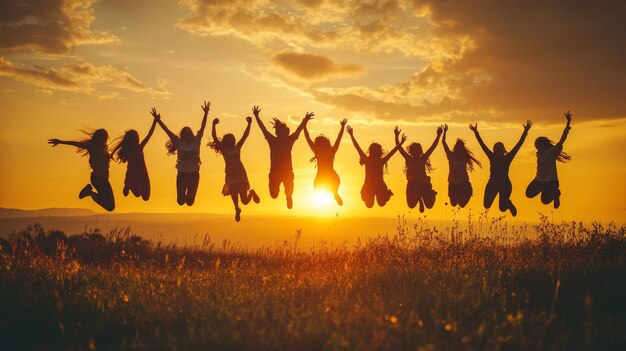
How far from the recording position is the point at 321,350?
17.0 feet

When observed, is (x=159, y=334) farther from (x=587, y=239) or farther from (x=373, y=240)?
(x=587, y=239)

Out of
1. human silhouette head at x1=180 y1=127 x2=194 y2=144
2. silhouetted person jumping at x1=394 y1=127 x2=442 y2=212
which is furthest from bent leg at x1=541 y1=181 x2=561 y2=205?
human silhouette head at x1=180 y1=127 x2=194 y2=144

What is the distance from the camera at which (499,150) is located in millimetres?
14219

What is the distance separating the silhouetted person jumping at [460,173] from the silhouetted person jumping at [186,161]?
6616 millimetres

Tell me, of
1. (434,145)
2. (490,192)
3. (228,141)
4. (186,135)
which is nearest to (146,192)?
(186,135)

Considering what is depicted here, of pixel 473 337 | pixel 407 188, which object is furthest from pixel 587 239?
pixel 473 337

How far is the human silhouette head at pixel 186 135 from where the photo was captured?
12.8 metres

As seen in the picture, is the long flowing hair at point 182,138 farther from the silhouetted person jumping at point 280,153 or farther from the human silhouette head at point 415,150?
the human silhouette head at point 415,150

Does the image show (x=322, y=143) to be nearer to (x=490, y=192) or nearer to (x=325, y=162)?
(x=325, y=162)

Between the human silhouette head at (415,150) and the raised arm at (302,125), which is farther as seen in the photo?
the human silhouette head at (415,150)

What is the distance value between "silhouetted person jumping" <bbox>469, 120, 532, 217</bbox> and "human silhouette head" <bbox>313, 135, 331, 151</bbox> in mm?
4052

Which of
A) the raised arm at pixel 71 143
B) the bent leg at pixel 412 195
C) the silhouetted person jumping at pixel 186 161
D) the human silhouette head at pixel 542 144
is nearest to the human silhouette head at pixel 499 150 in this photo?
the human silhouette head at pixel 542 144

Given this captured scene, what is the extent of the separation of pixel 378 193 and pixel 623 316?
743cm

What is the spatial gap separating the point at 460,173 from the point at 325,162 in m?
4.12
